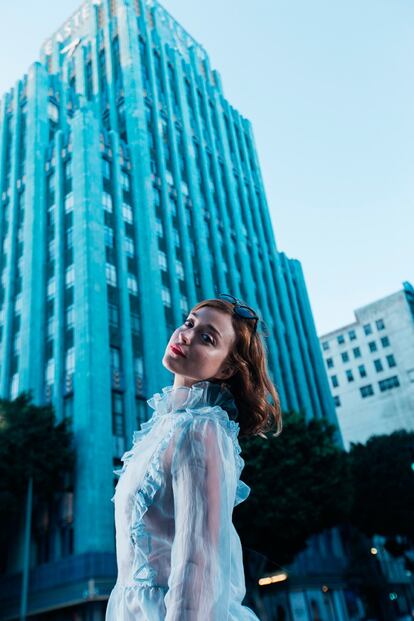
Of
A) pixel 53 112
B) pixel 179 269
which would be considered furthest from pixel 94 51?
pixel 179 269

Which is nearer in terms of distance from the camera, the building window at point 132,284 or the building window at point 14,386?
the building window at point 14,386

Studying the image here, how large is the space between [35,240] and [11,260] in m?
2.84

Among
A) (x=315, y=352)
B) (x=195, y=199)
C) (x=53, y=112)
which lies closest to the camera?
(x=195, y=199)

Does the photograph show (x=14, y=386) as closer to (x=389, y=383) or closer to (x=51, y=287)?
(x=51, y=287)

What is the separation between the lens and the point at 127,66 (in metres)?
46.9

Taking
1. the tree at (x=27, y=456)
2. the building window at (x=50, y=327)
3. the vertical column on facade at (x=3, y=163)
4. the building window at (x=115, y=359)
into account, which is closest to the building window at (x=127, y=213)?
the building window at (x=50, y=327)

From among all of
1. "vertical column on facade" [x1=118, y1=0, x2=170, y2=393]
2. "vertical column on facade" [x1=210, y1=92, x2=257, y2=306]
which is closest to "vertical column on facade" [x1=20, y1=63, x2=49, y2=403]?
"vertical column on facade" [x1=118, y1=0, x2=170, y2=393]

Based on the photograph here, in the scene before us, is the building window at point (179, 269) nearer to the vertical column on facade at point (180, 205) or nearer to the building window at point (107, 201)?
the vertical column on facade at point (180, 205)

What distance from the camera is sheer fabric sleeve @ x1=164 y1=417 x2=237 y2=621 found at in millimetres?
1608

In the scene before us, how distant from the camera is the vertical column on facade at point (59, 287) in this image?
2927cm

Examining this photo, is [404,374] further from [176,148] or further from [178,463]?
[178,463]

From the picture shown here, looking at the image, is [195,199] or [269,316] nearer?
[195,199]

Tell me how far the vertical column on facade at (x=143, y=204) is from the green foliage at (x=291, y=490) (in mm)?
8665

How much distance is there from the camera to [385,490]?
35.3 metres
